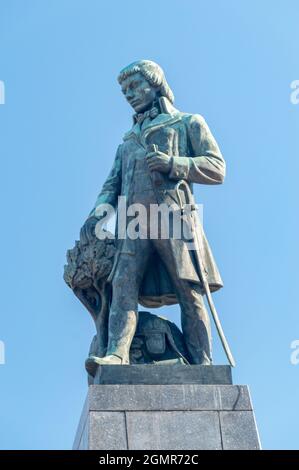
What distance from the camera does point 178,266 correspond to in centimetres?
1354

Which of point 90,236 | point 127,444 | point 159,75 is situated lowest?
point 127,444

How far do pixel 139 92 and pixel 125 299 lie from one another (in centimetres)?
296

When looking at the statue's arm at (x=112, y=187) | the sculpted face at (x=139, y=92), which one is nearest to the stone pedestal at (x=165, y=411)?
the statue's arm at (x=112, y=187)

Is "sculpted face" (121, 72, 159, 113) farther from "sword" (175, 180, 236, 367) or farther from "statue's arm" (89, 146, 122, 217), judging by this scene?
"sword" (175, 180, 236, 367)

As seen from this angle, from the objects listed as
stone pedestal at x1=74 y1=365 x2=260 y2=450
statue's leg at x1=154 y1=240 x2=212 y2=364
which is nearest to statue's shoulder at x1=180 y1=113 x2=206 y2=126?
statue's leg at x1=154 y1=240 x2=212 y2=364

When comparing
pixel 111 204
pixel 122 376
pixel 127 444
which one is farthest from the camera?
pixel 111 204

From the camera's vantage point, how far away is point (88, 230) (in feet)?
46.1

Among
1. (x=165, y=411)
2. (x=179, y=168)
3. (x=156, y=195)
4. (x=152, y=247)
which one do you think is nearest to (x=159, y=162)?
(x=179, y=168)

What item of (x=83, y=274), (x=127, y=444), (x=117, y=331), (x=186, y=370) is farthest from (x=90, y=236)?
(x=127, y=444)

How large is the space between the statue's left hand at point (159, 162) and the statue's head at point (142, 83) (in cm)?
118

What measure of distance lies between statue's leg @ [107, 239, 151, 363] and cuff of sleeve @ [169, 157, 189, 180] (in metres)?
0.90

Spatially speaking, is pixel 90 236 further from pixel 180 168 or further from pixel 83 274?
pixel 180 168

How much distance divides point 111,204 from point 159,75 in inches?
73.4

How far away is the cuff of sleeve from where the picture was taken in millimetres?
13844
